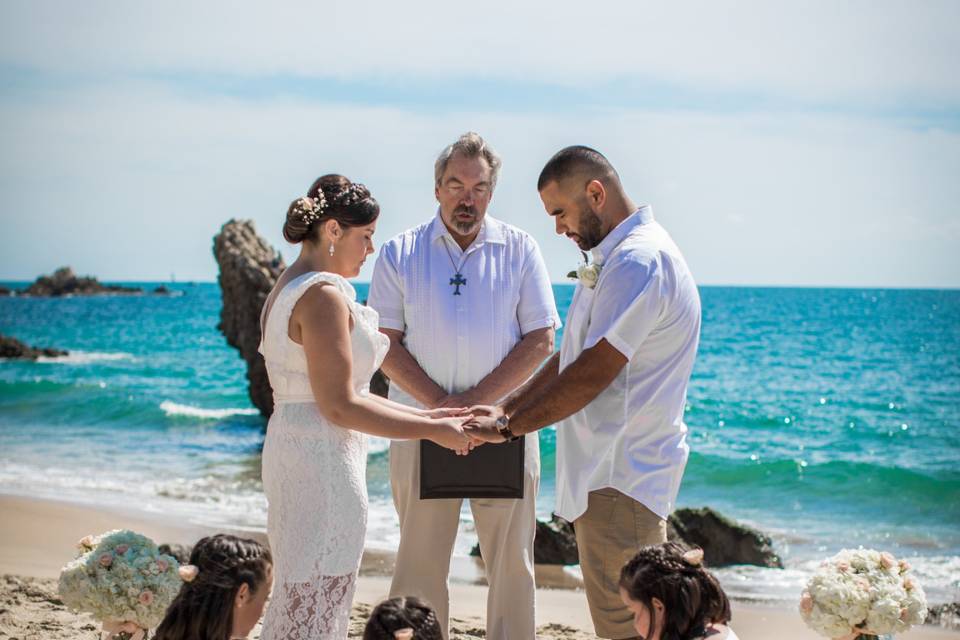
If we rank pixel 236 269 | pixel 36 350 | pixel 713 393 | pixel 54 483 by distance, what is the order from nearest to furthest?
pixel 54 483
pixel 236 269
pixel 713 393
pixel 36 350

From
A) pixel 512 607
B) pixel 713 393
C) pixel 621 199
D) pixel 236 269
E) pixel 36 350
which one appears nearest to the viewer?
pixel 621 199

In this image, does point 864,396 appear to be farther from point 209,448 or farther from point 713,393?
point 209,448

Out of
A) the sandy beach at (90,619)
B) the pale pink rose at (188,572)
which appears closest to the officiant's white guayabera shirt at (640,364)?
the pale pink rose at (188,572)

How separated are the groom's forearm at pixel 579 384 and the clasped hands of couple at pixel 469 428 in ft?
1.23

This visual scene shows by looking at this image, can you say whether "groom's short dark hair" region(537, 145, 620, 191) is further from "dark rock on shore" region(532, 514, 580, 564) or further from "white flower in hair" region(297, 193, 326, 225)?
"dark rock on shore" region(532, 514, 580, 564)

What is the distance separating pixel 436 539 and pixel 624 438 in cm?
126

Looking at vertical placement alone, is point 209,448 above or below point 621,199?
below

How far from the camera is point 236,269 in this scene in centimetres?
1764

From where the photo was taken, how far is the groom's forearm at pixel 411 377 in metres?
4.82

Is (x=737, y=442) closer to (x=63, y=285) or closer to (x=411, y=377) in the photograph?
(x=411, y=377)

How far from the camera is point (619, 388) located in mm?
3938

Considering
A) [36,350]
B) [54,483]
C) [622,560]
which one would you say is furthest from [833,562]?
[36,350]

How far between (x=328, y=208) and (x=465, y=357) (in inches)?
49.4

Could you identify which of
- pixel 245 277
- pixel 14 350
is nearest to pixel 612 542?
A: pixel 245 277
